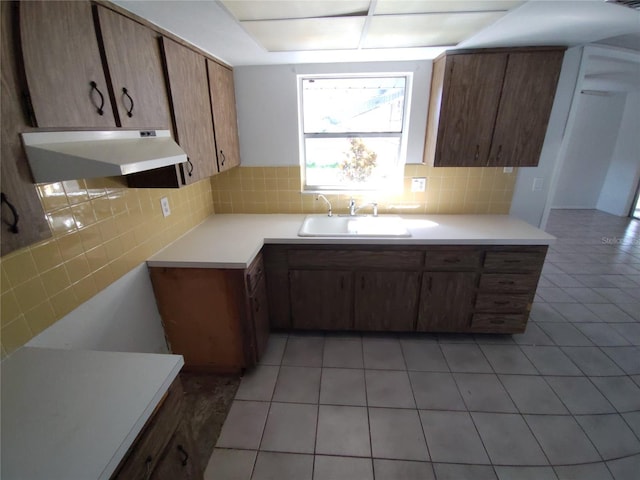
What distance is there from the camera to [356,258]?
2162 millimetres

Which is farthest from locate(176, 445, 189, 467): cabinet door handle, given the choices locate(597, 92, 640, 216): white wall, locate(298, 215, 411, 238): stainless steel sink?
locate(597, 92, 640, 216): white wall

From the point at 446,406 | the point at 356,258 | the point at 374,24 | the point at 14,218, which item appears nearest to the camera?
the point at 14,218

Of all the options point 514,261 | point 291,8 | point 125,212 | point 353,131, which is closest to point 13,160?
point 125,212

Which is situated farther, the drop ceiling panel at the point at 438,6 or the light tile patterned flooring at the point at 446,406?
the light tile patterned flooring at the point at 446,406

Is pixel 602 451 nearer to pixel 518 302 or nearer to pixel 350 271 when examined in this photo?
pixel 518 302

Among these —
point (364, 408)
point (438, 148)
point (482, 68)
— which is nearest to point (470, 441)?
point (364, 408)

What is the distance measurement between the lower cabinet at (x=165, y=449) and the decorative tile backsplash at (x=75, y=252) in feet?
2.00

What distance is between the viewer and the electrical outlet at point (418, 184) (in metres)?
2.54

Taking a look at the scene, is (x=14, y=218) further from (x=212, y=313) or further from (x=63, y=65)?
(x=212, y=313)

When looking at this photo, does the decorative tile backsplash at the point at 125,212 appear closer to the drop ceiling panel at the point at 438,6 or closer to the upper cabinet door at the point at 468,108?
the upper cabinet door at the point at 468,108

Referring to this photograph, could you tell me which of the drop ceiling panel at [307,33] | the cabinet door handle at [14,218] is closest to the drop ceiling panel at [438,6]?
the drop ceiling panel at [307,33]

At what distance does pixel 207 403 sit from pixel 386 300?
1.42 meters

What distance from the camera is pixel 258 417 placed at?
1.77m

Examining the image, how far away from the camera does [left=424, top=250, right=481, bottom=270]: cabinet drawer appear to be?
6.90 feet
